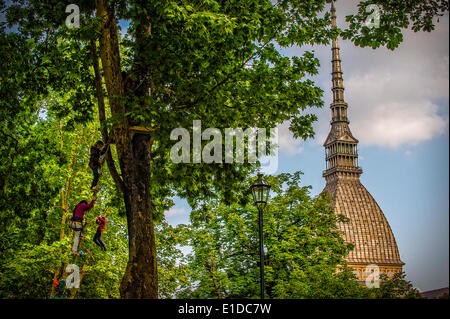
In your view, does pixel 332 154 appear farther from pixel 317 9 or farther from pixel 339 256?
pixel 317 9

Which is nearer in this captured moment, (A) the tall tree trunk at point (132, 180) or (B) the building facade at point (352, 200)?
(A) the tall tree trunk at point (132, 180)

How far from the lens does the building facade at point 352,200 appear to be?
108 m

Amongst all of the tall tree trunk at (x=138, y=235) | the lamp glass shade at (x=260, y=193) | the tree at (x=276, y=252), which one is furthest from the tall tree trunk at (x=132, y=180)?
the tree at (x=276, y=252)

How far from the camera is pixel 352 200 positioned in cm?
11350

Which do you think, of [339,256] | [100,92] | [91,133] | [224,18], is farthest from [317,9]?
[339,256]

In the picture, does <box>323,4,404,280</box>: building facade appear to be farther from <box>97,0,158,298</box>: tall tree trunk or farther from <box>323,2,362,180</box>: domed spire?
<box>97,0,158,298</box>: tall tree trunk

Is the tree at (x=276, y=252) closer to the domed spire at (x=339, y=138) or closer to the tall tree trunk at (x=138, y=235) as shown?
the tall tree trunk at (x=138, y=235)

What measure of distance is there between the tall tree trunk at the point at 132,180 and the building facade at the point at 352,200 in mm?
96043

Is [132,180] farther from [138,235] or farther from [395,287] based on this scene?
[395,287]

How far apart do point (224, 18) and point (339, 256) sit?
72.1ft

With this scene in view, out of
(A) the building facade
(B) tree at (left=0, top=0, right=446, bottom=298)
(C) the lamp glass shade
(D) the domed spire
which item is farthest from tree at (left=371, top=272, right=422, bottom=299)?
(D) the domed spire

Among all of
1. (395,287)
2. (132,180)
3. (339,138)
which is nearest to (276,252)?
(395,287)

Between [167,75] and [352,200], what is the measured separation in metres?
106

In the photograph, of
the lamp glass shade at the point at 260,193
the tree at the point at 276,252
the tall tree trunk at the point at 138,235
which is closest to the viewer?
the tall tree trunk at the point at 138,235
